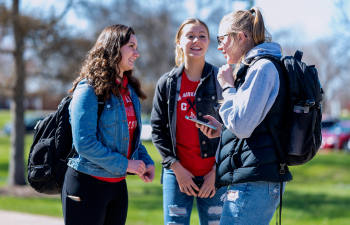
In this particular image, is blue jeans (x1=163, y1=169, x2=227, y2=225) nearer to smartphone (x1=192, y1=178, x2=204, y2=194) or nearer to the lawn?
smartphone (x1=192, y1=178, x2=204, y2=194)

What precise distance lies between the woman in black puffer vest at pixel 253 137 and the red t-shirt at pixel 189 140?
0.83 m

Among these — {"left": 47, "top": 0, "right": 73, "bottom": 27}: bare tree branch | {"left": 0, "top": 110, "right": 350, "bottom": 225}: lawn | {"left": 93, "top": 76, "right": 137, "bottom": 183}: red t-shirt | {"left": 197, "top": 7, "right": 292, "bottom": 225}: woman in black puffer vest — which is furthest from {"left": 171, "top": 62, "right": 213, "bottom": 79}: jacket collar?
{"left": 47, "top": 0, "right": 73, "bottom": 27}: bare tree branch

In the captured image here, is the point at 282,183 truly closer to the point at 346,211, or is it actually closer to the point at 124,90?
the point at 124,90

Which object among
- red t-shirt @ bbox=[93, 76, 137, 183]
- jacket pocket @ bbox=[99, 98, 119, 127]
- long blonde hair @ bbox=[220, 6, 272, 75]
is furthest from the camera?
red t-shirt @ bbox=[93, 76, 137, 183]

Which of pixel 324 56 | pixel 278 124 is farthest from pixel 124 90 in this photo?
pixel 324 56

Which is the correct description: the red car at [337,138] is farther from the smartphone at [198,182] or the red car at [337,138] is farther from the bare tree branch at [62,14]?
the smartphone at [198,182]

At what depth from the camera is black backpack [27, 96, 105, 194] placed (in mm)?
2670

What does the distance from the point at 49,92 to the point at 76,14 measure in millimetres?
2390

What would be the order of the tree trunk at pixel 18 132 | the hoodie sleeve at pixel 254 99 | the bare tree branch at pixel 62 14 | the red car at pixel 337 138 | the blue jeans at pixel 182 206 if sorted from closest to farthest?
the hoodie sleeve at pixel 254 99 → the blue jeans at pixel 182 206 → the bare tree branch at pixel 62 14 → the tree trunk at pixel 18 132 → the red car at pixel 337 138

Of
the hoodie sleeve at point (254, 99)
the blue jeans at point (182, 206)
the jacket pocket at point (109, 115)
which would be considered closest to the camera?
the hoodie sleeve at point (254, 99)

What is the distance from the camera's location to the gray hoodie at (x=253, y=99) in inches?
82.4

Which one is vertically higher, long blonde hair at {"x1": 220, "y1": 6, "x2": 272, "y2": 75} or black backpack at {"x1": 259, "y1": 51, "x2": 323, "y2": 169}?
long blonde hair at {"x1": 220, "y1": 6, "x2": 272, "y2": 75}

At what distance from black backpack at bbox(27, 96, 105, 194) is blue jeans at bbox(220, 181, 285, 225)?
1.20 m

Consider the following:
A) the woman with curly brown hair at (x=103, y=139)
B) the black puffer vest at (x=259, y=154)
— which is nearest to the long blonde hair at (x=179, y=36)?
the woman with curly brown hair at (x=103, y=139)
